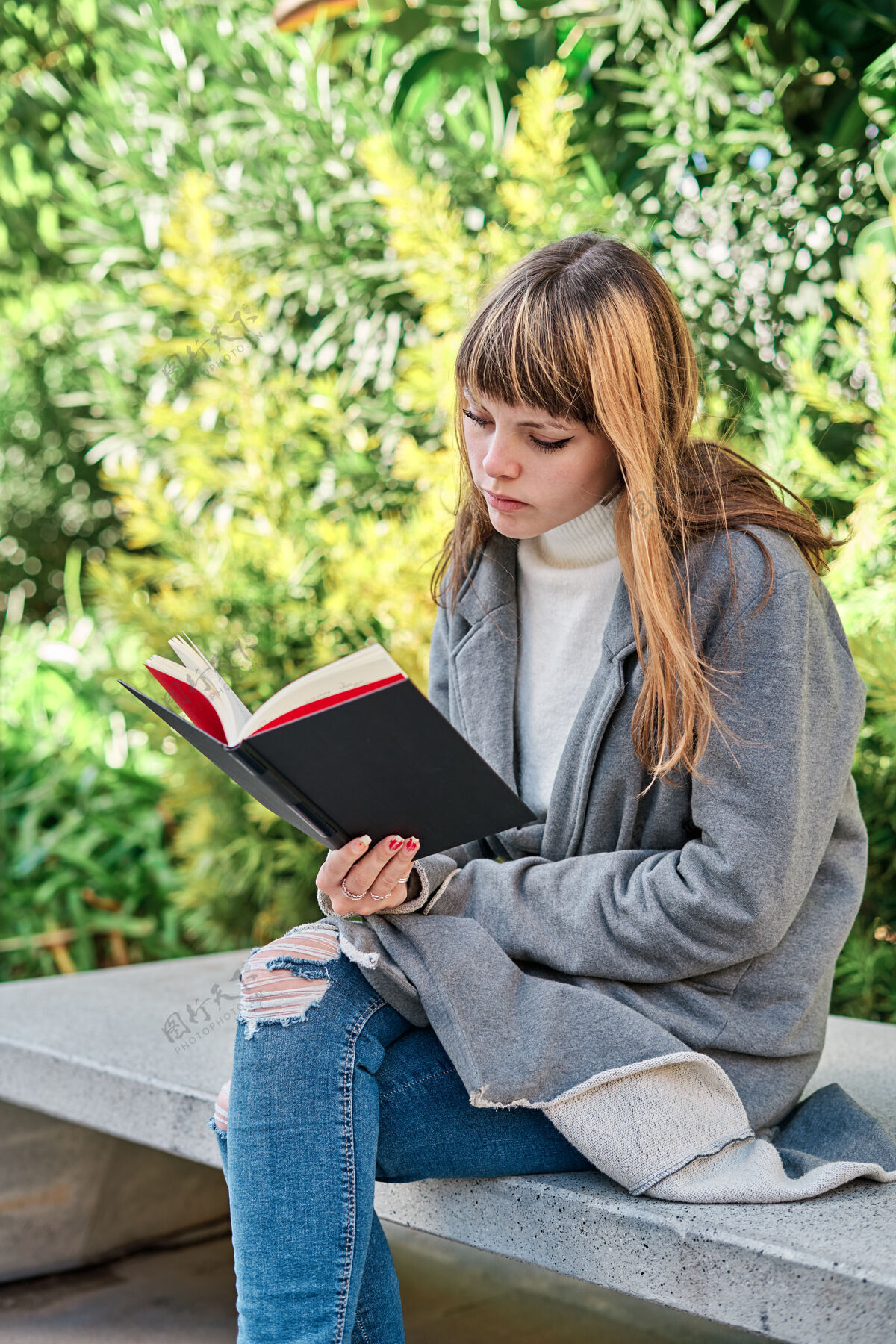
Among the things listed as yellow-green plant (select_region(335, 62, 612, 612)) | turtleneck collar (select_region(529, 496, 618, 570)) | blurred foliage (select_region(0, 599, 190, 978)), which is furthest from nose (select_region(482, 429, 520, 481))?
blurred foliage (select_region(0, 599, 190, 978))

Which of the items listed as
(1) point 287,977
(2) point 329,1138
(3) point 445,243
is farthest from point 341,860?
(3) point 445,243

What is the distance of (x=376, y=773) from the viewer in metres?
1.08

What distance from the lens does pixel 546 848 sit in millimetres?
1363

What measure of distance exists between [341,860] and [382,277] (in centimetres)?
201

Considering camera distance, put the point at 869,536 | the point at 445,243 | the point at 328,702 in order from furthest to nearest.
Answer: the point at 445,243
the point at 869,536
the point at 328,702

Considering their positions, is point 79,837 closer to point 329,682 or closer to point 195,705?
point 195,705

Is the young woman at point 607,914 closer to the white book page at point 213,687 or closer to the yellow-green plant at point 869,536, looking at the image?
the white book page at point 213,687

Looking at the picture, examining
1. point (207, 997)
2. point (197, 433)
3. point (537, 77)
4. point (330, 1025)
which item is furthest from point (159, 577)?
point (330, 1025)

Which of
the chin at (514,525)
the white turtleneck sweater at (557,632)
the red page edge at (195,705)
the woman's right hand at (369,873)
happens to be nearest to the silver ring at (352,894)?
the woman's right hand at (369,873)

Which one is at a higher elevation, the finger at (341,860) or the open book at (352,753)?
the open book at (352,753)

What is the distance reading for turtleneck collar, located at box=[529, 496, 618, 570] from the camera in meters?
1.35

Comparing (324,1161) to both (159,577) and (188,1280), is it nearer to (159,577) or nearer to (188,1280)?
(188,1280)

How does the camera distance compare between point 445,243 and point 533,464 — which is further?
point 445,243

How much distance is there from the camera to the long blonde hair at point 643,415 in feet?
3.96
